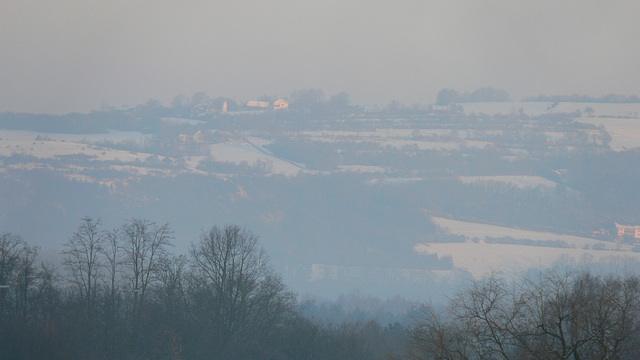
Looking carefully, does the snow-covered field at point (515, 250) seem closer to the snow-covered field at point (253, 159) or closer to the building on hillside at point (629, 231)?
the building on hillside at point (629, 231)

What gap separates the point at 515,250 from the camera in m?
137

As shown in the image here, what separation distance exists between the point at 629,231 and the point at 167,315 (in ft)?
373

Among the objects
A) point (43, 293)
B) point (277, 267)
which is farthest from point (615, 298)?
point (277, 267)

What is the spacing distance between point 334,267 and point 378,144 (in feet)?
152

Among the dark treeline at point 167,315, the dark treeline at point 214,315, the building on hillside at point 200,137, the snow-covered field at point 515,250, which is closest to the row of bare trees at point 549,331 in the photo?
the dark treeline at point 214,315

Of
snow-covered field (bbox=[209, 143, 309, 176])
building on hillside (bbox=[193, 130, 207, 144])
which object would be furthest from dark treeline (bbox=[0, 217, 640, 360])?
building on hillside (bbox=[193, 130, 207, 144])

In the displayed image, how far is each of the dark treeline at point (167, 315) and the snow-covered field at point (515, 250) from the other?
6467 cm

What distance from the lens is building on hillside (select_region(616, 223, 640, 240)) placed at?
14339 cm

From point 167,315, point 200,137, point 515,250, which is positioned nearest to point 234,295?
point 167,315

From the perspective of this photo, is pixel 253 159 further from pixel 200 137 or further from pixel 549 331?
pixel 549 331

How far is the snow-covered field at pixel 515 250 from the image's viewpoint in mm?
126344

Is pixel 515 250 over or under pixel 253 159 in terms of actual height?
under

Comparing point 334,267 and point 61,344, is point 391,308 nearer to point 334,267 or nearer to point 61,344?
point 334,267

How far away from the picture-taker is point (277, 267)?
142 m
